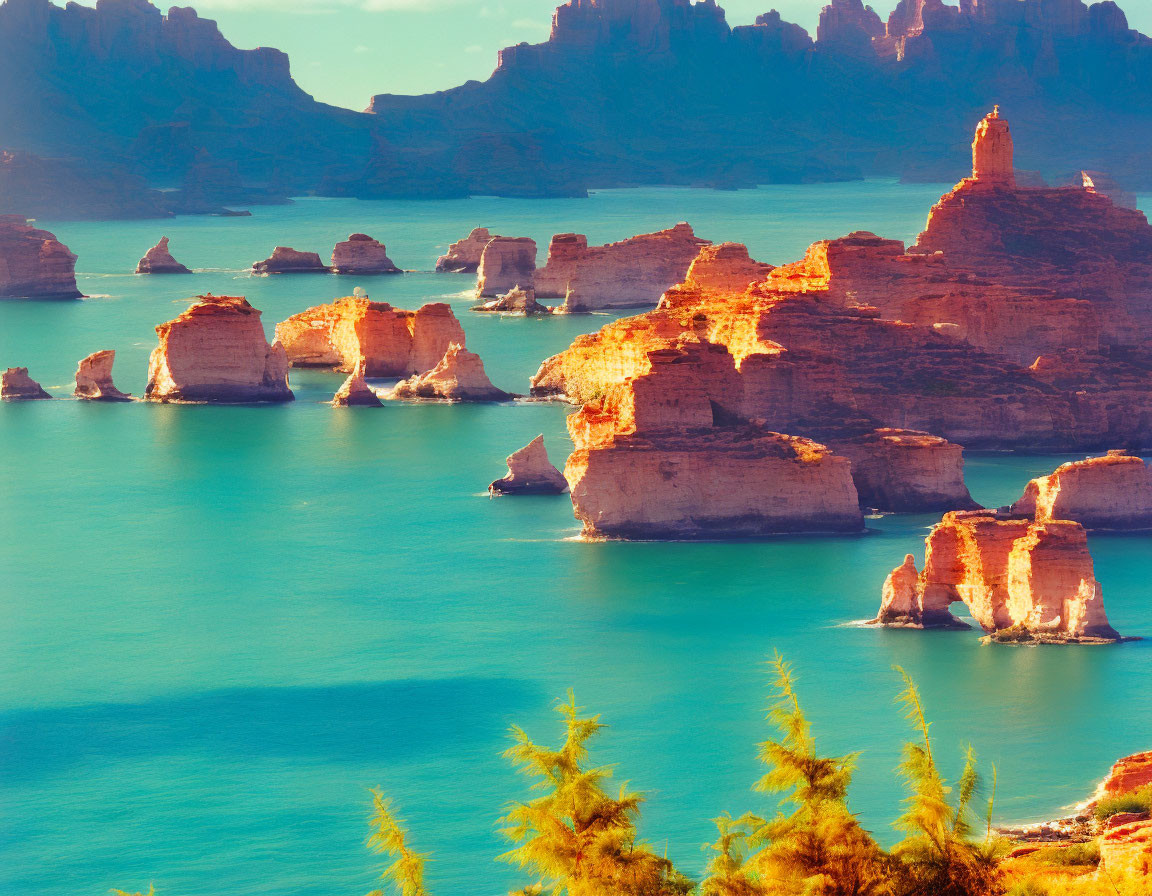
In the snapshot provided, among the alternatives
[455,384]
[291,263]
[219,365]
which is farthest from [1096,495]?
[291,263]

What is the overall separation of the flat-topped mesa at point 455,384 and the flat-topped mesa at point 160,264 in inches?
3525

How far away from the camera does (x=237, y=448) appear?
3691 inches

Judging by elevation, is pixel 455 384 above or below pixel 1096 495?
above

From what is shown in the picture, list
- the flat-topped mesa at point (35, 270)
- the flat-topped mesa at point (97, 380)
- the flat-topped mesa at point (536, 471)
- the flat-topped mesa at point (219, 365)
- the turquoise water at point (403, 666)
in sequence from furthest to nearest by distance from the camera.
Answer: the flat-topped mesa at point (35, 270), the flat-topped mesa at point (97, 380), the flat-topped mesa at point (219, 365), the flat-topped mesa at point (536, 471), the turquoise water at point (403, 666)

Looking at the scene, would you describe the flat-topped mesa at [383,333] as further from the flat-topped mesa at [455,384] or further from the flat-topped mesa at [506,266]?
the flat-topped mesa at [506,266]

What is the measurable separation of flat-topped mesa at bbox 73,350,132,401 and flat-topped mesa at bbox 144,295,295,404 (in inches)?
107

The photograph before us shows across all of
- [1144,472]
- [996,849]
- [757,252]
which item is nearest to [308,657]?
[1144,472]

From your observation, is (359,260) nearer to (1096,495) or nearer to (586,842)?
(1096,495)

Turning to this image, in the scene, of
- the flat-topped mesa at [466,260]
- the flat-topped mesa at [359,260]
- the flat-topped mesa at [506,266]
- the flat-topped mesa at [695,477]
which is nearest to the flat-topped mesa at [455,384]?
the flat-topped mesa at [695,477]

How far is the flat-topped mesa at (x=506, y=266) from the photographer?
155125 mm

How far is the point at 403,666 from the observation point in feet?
189

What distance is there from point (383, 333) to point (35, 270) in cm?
6257

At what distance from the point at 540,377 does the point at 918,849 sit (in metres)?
78.1

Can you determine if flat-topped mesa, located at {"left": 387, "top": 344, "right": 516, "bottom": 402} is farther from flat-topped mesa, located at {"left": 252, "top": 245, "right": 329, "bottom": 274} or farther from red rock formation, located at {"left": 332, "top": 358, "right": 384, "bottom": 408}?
flat-topped mesa, located at {"left": 252, "top": 245, "right": 329, "bottom": 274}
